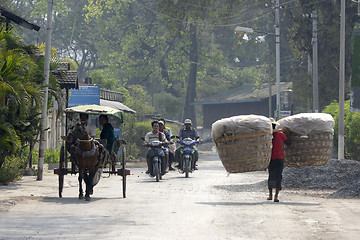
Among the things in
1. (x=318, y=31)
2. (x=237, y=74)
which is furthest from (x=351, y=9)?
(x=237, y=74)

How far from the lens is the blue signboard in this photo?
1505 inches

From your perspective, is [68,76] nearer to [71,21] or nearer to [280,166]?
[280,166]

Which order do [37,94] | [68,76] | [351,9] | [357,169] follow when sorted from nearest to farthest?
1. [37,94]
2. [357,169]
3. [68,76]
4. [351,9]

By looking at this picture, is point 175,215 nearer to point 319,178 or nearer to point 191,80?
point 319,178

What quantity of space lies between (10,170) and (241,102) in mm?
55805

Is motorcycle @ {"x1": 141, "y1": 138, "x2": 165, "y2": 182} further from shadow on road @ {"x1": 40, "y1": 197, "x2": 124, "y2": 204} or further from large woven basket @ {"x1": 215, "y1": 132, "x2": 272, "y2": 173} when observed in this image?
large woven basket @ {"x1": 215, "y1": 132, "x2": 272, "y2": 173}

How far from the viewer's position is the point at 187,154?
2508 centimetres

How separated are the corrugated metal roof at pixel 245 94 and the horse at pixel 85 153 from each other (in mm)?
52967

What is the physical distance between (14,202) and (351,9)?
2912cm

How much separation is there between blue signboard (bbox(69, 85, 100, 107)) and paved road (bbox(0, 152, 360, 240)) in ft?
61.2

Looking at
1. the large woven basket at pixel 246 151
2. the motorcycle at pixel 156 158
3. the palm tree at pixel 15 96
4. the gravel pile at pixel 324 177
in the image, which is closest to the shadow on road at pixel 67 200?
the palm tree at pixel 15 96

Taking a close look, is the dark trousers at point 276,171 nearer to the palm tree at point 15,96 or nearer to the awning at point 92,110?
the awning at point 92,110

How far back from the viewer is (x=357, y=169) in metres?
23.0

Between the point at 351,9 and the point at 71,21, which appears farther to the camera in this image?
the point at 71,21
